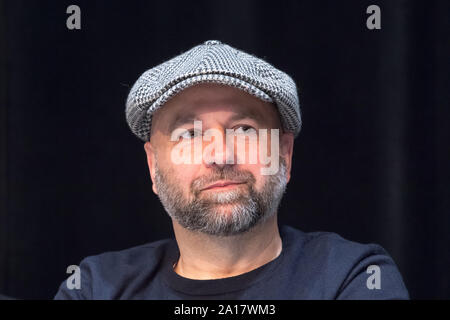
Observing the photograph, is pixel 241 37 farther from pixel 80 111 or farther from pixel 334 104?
pixel 80 111

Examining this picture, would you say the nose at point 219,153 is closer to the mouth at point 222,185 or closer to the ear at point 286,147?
the mouth at point 222,185

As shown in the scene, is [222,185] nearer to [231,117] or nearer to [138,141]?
[231,117]

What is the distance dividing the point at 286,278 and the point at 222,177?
0.26 metres

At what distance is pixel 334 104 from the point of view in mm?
1564

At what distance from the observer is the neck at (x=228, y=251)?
1182 mm

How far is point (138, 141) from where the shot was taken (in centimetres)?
165

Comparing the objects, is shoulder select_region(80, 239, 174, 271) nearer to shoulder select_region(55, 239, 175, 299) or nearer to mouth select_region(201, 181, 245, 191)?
shoulder select_region(55, 239, 175, 299)

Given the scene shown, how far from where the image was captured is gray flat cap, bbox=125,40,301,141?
1104 mm

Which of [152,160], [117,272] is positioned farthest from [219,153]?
[117,272]

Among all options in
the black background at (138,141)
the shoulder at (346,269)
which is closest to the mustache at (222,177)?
the shoulder at (346,269)

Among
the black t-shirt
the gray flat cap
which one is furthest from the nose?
the black t-shirt

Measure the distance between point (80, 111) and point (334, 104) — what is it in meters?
0.74

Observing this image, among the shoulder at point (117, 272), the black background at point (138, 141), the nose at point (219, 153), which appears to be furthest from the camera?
the black background at point (138, 141)

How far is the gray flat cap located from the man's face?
0.04 metres
